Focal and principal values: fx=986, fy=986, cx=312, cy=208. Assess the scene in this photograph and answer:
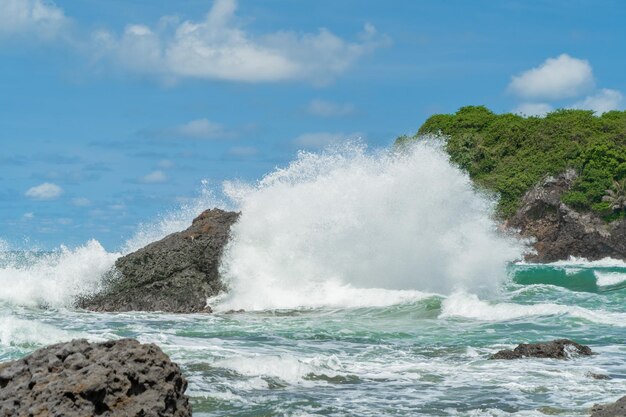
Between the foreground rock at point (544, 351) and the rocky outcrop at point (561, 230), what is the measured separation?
35359 millimetres

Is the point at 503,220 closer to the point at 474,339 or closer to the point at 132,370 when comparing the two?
the point at 474,339

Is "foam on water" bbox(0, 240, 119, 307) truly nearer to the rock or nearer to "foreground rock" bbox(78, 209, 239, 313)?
"foreground rock" bbox(78, 209, 239, 313)

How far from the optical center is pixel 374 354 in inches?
522

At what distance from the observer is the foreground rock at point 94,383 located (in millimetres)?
6922

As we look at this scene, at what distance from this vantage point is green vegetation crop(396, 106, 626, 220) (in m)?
49.4

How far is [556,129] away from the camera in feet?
192

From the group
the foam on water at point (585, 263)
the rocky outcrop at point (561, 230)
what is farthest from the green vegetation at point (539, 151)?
the foam on water at point (585, 263)

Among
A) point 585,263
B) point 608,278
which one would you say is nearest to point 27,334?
point 608,278

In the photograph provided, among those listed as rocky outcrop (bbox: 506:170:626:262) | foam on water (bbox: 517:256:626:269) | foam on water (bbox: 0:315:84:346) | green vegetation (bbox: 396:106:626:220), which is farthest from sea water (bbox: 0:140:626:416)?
green vegetation (bbox: 396:106:626:220)

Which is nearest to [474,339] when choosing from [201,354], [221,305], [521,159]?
[201,354]

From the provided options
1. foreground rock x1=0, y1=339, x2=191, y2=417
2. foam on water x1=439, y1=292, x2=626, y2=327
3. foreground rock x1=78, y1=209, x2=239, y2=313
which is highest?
foreground rock x1=78, y1=209, x2=239, y2=313

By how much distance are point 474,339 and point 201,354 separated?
15.2 feet

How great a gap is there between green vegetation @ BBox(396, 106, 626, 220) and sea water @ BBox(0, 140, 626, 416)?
1789 centimetres

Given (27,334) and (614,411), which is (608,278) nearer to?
(27,334)
